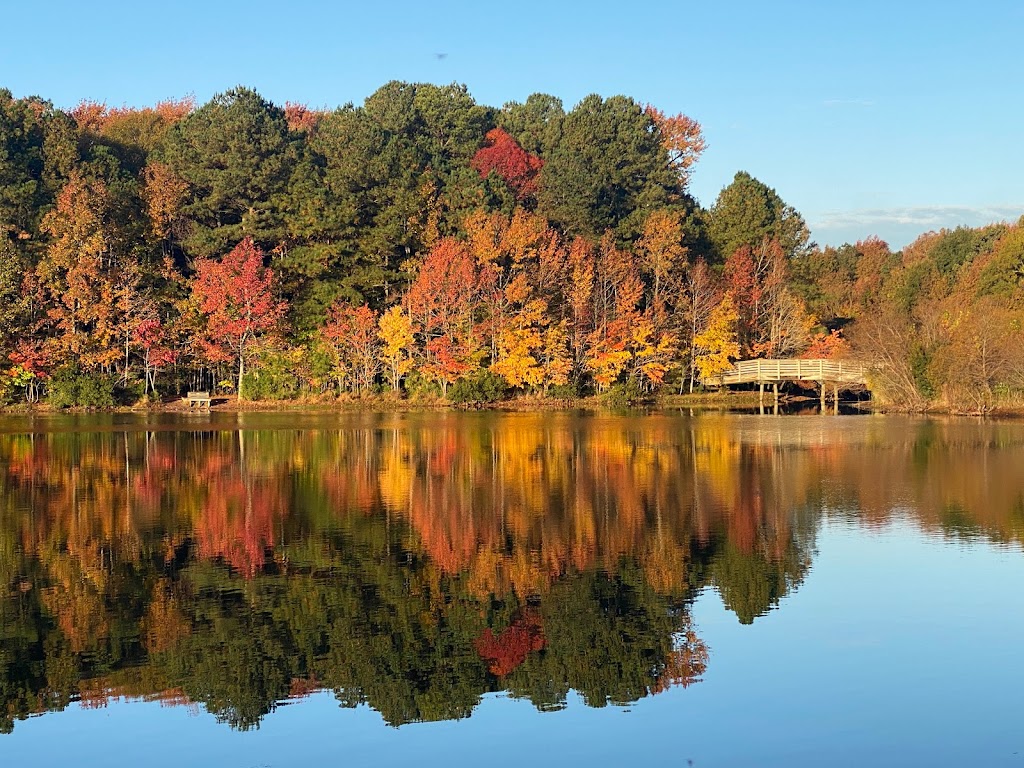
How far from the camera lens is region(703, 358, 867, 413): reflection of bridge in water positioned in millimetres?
61719

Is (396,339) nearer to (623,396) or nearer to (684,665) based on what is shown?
(623,396)

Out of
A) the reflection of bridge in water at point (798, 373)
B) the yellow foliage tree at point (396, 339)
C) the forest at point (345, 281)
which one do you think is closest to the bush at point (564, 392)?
the forest at point (345, 281)

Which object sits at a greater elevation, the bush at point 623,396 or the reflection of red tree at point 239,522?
the bush at point 623,396

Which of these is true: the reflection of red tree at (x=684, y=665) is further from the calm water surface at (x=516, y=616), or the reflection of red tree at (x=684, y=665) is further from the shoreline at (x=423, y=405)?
the shoreline at (x=423, y=405)

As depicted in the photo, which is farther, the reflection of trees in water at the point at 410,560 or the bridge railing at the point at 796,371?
the bridge railing at the point at 796,371

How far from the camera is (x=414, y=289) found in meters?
62.5

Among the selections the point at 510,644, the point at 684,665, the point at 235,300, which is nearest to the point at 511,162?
the point at 235,300

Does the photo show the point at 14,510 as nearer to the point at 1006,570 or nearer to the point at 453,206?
the point at 1006,570

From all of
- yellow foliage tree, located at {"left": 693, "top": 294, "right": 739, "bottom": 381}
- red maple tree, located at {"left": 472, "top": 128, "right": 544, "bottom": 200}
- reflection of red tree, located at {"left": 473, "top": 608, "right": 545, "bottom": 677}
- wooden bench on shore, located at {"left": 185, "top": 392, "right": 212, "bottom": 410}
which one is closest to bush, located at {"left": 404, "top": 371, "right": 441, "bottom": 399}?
wooden bench on shore, located at {"left": 185, "top": 392, "right": 212, "bottom": 410}

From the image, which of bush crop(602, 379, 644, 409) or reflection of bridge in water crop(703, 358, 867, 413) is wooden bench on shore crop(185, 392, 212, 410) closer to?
bush crop(602, 379, 644, 409)

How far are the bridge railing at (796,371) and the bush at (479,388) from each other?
13.4 meters

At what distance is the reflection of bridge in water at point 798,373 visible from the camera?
61719 millimetres

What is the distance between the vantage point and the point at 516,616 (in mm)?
13914

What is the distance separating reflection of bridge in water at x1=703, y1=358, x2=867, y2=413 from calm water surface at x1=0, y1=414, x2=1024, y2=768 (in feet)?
112
